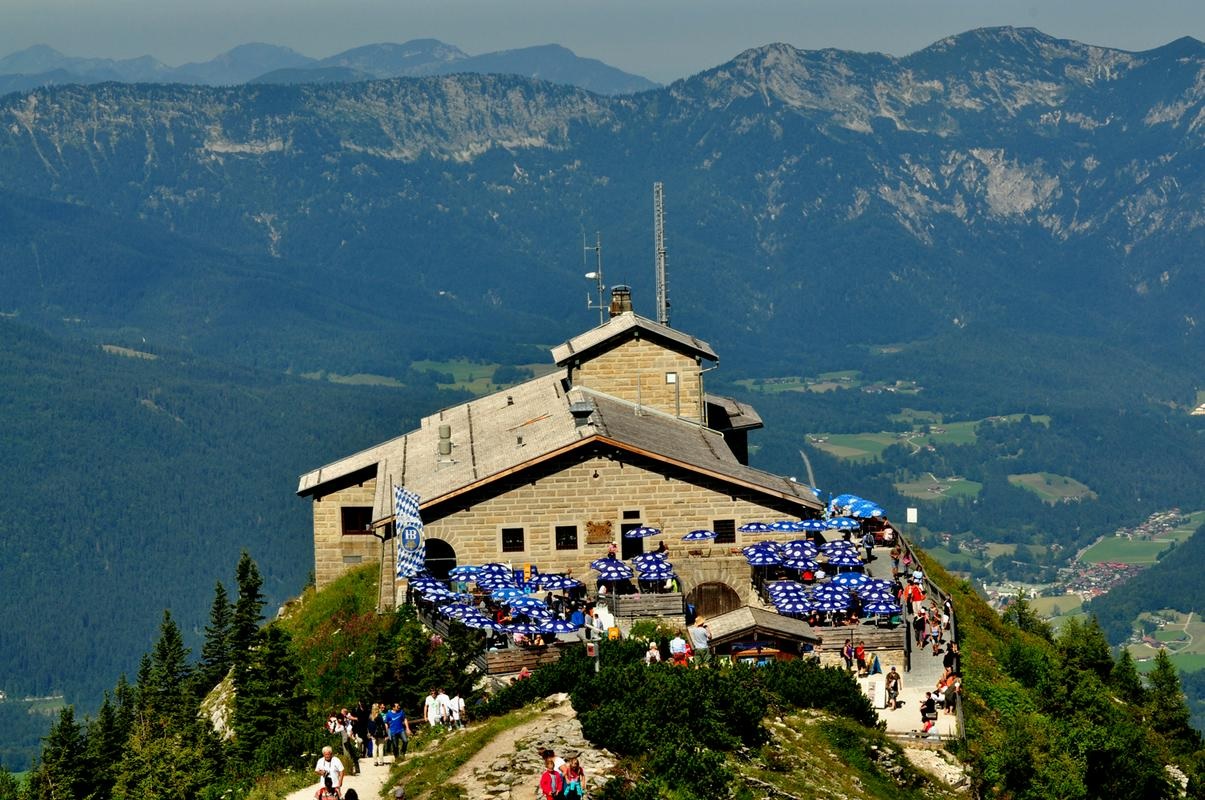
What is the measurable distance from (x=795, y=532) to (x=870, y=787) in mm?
22195

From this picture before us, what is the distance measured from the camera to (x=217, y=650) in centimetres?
10675

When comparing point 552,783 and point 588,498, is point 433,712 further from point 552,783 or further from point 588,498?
point 588,498

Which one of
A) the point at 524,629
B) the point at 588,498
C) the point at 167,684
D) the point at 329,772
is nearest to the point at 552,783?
the point at 329,772

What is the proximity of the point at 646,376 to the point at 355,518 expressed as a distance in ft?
45.8

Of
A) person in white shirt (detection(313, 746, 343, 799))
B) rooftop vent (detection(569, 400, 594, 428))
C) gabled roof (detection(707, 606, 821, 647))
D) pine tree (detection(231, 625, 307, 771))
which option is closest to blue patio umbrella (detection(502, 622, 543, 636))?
gabled roof (detection(707, 606, 821, 647))

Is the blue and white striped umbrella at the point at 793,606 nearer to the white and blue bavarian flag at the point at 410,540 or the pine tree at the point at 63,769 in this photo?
the white and blue bavarian flag at the point at 410,540

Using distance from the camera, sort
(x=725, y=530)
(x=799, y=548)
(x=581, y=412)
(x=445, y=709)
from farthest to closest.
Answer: (x=581, y=412), (x=725, y=530), (x=799, y=548), (x=445, y=709)

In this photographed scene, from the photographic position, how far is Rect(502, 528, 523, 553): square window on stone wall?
7688 cm

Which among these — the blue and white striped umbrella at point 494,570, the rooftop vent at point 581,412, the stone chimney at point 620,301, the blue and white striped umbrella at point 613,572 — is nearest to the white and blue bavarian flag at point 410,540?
the blue and white striped umbrella at point 494,570

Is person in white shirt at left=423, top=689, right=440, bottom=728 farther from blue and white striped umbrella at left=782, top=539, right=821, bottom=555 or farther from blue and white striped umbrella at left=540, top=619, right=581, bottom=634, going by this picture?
blue and white striped umbrella at left=782, top=539, right=821, bottom=555

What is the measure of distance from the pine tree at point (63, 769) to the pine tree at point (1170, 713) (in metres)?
43.6

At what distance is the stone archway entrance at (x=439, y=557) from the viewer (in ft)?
252

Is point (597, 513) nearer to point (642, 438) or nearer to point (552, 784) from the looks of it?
point (642, 438)

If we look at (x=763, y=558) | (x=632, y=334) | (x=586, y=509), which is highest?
(x=632, y=334)
